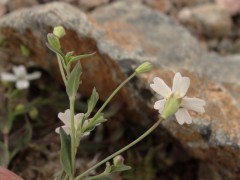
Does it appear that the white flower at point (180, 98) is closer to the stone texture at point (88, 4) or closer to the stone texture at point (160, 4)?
the stone texture at point (88, 4)

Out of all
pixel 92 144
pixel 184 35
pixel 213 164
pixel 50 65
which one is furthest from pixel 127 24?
pixel 213 164

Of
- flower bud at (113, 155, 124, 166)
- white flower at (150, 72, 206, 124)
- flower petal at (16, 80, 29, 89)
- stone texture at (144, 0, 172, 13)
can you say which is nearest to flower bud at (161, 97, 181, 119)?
white flower at (150, 72, 206, 124)

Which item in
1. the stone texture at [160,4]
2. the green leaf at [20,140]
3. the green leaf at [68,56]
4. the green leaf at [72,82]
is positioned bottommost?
the stone texture at [160,4]

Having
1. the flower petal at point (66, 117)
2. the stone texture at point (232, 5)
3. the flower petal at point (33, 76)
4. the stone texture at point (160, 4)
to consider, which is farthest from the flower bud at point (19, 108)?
the stone texture at point (232, 5)

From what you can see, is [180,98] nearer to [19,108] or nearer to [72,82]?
[72,82]

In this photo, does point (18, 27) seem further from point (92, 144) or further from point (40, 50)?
point (92, 144)

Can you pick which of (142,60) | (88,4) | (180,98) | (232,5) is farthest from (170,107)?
(232,5)
